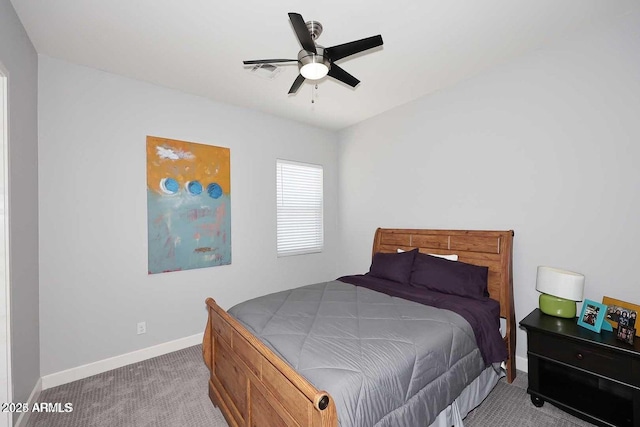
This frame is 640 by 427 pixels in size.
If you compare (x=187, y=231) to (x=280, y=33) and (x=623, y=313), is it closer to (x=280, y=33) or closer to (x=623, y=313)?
(x=280, y=33)

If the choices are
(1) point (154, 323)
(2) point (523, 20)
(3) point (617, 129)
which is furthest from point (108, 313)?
(3) point (617, 129)

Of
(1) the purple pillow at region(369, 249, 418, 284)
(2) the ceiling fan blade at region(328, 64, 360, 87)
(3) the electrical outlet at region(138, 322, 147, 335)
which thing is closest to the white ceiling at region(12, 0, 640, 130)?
(2) the ceiling fan blade at region(328, 64, 360, 87)

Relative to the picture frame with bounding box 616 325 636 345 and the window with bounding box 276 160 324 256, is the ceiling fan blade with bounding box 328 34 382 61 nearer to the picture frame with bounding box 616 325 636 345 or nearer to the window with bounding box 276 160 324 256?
the window with bounding box 276 160 324 256

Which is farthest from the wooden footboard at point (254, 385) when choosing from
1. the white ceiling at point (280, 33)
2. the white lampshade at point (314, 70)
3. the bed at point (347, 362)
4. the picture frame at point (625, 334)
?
the white ceiling at point (280, 33)

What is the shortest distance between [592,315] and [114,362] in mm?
4134

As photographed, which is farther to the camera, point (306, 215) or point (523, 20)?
point (306, 215)

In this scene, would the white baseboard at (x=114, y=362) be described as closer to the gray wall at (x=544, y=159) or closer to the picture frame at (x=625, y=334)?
the gray wall at (x=544, y=159)

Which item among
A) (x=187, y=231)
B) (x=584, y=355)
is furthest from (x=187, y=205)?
(x=584, y=355)

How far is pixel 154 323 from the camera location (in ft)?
9.75

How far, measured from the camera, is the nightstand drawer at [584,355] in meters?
1.75

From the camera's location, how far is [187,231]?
10.3 feet

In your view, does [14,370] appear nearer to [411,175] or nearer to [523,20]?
[411,175]

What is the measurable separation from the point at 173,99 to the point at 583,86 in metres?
3.90

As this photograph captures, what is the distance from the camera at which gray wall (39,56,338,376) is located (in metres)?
2.47
